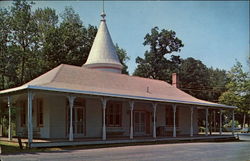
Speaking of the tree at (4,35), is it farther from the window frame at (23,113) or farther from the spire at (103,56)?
the window frame at (23,113)

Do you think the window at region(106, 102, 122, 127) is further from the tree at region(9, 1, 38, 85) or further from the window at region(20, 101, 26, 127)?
the tree at region(9, 1, 38, 85)

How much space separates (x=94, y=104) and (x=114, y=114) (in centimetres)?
198

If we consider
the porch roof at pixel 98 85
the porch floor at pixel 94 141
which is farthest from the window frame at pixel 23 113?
the porch floor at pixel 94 141

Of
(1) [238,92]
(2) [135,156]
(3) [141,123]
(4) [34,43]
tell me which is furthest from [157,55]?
(2) [135,156]

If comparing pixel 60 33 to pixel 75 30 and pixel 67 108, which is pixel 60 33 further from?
pixel 67 108

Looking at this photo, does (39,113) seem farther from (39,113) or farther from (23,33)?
(23,33)

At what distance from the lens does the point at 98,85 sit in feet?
70.8

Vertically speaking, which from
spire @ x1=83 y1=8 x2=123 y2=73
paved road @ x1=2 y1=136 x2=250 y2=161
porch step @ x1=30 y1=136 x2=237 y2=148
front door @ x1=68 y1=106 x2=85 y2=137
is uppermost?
spire @ x1=83 y1=8 x2=123 y2=73

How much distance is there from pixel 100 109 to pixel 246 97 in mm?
26657

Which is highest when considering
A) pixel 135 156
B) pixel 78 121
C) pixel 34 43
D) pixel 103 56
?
pixel 34 43

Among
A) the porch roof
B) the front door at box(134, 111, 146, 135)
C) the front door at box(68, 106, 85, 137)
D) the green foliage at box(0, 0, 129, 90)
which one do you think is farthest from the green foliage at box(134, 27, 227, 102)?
the front door at box(68, 106, 85, 137)

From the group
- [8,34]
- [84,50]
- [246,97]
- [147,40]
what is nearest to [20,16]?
[8,34]

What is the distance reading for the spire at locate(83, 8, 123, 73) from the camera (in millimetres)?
27234

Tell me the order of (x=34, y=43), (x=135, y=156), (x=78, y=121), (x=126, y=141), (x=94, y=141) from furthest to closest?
(x=34, y=43) < (x=78, y=121) < (x=126, y=141) < (x=94, y=141) < (x=135, y=156)
